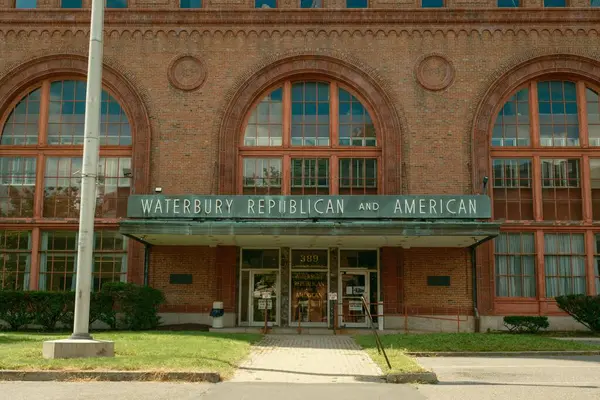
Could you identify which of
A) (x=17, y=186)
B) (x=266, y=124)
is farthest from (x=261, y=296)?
(x=17, y=186)

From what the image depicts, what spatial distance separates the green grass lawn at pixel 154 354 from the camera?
12594 millimetres

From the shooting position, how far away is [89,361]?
517 inches

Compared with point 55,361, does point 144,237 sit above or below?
above

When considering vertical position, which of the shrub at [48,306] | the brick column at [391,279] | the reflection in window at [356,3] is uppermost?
the reflection in window at [356,3]

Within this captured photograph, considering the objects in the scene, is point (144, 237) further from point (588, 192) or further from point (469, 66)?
point (588, 192)

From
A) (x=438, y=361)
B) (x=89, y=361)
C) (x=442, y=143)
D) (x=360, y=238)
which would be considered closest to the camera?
(x=89, y=361)

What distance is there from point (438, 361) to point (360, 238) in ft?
27.1

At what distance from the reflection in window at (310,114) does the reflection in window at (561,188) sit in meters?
8.36

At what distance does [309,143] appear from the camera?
1068 inches

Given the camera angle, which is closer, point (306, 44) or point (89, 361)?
point (89, 361)

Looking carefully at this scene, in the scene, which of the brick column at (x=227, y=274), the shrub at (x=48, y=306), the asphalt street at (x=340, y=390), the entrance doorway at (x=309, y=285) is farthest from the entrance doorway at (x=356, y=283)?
the asphalt street at (x=340, y=390)

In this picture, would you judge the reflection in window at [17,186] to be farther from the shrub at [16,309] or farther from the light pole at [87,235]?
the light pole at [87,235]

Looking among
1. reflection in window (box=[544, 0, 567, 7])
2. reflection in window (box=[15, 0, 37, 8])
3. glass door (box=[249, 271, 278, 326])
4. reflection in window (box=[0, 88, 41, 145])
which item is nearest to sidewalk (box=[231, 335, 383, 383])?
glass door (box=[249, 271, 278, 326])

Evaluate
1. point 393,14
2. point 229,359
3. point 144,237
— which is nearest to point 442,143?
point 393,14
